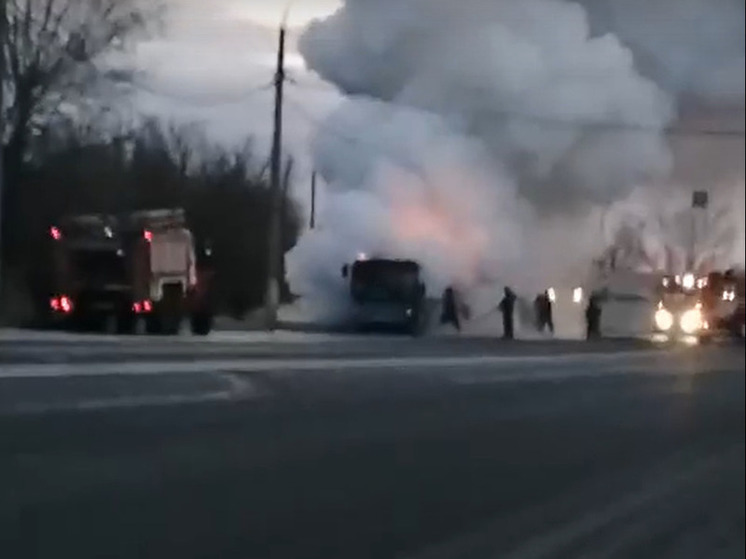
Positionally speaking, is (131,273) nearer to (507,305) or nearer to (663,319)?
(507,305)

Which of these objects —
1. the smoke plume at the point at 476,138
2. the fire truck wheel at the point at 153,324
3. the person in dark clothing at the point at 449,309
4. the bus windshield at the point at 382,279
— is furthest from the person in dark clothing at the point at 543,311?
the fire truck wheel at the point at 153,324

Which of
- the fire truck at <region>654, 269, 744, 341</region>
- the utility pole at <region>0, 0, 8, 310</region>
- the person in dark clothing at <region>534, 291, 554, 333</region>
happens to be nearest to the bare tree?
the utility pole at <region>0, 0, 8, 310</region>

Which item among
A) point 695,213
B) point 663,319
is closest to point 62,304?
point 663,319

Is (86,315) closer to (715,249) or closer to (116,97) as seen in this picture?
(116,97)

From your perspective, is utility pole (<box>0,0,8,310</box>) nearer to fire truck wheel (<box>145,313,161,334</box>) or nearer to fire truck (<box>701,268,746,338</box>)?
fire truck wheel (<box>145,313,161,334</box>)

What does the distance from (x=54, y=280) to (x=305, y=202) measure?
1.23 feet

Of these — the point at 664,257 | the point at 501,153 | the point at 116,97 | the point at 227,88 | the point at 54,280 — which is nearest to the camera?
the point at 54,280

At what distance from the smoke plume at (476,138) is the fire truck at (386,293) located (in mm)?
17

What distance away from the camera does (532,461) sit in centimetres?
202

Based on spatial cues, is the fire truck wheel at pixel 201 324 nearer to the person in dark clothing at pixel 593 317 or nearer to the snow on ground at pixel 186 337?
the snow on ground at pixel 186 337

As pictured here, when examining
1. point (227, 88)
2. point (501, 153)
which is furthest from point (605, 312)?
point (227, 88)

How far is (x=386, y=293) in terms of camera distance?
1714mm

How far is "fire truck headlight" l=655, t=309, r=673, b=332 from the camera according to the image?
208 cm

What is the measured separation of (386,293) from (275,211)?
21 centimetres
